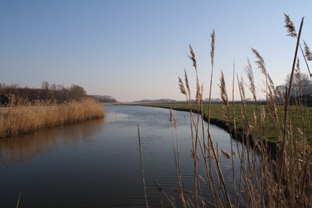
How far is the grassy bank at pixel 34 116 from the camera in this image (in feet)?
41.8

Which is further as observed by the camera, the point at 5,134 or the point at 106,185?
the point at 5,134

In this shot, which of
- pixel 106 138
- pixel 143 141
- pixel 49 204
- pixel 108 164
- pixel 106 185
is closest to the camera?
pixel 49 204

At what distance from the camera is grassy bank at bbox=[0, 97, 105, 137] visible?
12750mm

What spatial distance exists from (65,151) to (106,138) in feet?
9.31

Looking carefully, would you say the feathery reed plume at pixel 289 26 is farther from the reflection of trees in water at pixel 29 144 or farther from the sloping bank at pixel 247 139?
the reflection of trees in water at pixel 29 144

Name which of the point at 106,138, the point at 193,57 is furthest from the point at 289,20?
the point at 106,138

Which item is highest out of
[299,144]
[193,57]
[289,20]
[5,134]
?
[289,20]

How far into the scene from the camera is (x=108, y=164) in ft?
25.5

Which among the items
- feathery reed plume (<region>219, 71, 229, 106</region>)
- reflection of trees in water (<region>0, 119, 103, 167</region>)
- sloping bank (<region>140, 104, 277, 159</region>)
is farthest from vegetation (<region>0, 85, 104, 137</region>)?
feathery reed plume (<region>219, 71, 229, 106</region>)

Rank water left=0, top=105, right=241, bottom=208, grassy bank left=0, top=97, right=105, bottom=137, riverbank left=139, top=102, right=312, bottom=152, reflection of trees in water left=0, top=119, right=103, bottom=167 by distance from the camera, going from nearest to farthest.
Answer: riverbank left=139, top=102, right=312, bottom=152, water left=0, top=105, right=241, bottom=208, reflection of trees in water left=0, top=119, right=103, bottom=167, grassy bank left=0, top=97, right=105, bottom=137

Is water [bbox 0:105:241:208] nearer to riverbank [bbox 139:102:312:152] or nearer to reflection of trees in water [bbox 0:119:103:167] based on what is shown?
reflection of trees in water [bbox 0:119:103:167]

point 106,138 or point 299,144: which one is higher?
point 299,144

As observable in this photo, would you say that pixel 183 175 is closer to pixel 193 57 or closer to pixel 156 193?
pixel 156 193

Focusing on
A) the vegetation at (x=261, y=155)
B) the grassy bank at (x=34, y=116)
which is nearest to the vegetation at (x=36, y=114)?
the grassy bank at (x=34, y=116)
